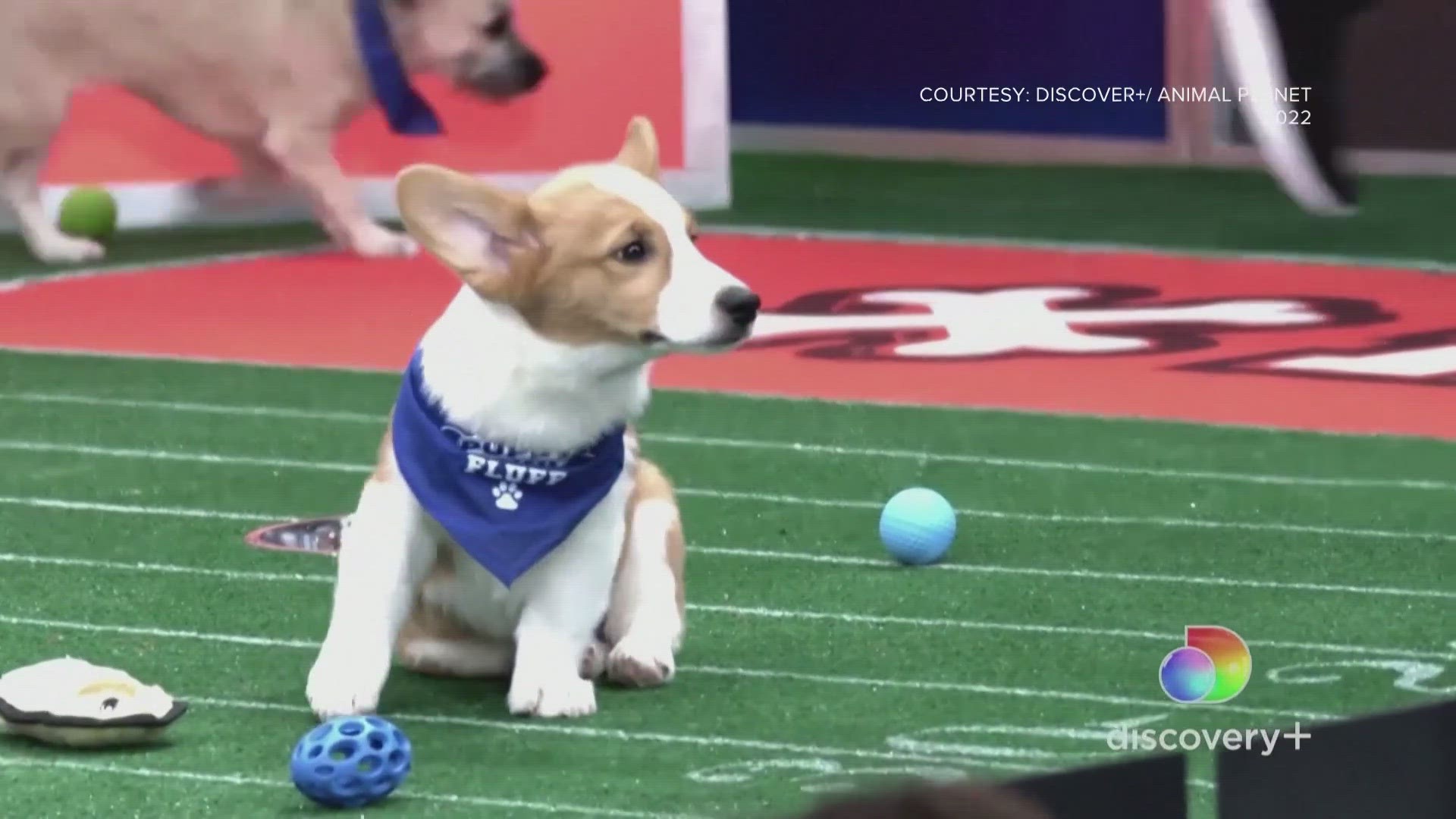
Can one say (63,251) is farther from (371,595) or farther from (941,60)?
(371,595)

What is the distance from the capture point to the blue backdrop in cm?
1415

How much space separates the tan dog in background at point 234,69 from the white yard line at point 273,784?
651cm

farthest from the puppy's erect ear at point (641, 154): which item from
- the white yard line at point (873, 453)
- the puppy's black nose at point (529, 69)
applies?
the puppy's black nose at point (529, 69)

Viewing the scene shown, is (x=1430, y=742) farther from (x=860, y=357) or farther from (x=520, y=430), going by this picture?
(x=860, y=357)

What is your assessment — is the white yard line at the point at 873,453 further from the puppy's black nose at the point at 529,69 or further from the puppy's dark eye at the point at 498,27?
the puppy's black nose at the point at 529,69

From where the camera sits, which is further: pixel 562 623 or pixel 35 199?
pixel 35 199

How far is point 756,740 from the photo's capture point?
4363 millimetres

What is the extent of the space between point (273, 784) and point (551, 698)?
539 millimetres

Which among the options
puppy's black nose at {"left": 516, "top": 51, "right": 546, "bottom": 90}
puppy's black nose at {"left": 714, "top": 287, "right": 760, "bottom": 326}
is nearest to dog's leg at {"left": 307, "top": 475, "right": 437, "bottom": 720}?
puppy's black nose at {"left": 714, "top": 287, "right": 760, "bottom": 326}

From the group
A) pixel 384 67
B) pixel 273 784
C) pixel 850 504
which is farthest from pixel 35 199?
pixel 273 784

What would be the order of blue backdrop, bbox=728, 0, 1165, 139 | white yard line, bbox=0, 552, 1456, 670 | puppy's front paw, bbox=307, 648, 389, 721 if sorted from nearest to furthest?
puppy's front paw, bbox=307, 648, 389, 721 < white yard line, bbox=0, 552, 1456, 670 < blue backdrop, bbox=728, 0, 1165, 139

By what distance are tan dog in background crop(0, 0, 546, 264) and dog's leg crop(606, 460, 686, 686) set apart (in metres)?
6.30

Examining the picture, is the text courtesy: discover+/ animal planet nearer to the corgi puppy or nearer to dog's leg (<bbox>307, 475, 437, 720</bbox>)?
the corgi puppy

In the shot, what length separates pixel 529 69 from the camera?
11.3m
